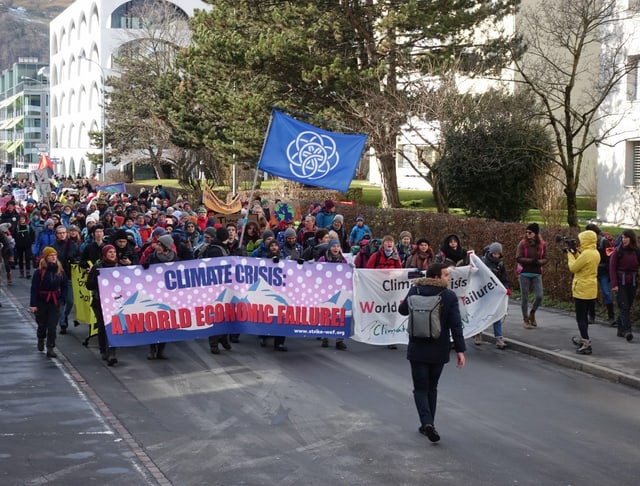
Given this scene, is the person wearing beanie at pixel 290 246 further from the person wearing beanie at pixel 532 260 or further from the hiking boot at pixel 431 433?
the hiking boot at pixel 431 433

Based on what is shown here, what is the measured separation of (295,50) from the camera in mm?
32625

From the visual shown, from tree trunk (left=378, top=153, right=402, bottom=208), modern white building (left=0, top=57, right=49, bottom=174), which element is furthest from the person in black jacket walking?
modern white building (left=0, top=57, right=49, bottom=174)

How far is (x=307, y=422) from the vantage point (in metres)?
9.64

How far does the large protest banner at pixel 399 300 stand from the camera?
45.3 ft

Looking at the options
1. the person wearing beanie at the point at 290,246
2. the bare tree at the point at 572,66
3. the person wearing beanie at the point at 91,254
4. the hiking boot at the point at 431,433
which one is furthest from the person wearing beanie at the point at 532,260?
the bare tree at the point at 572,66

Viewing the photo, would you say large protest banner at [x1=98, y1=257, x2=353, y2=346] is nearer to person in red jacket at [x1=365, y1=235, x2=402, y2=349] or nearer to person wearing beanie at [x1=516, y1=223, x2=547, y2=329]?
person in red jacket at [x1=365, y1=235, x2=402, y2=349]

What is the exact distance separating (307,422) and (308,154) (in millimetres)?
6220

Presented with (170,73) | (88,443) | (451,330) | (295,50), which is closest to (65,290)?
(88,443)

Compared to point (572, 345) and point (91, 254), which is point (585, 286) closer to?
point (572, 345)

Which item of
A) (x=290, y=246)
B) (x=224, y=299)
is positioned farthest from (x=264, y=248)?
(x=224, y=299)

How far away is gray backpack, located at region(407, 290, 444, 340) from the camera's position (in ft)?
29.0

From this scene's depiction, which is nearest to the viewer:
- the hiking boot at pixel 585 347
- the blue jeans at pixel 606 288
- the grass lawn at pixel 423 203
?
the hiking boot at pixel 585 347

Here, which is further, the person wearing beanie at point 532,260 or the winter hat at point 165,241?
the person wearing beanie at point 532,260

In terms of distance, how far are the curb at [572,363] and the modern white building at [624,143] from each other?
16.3 metres
